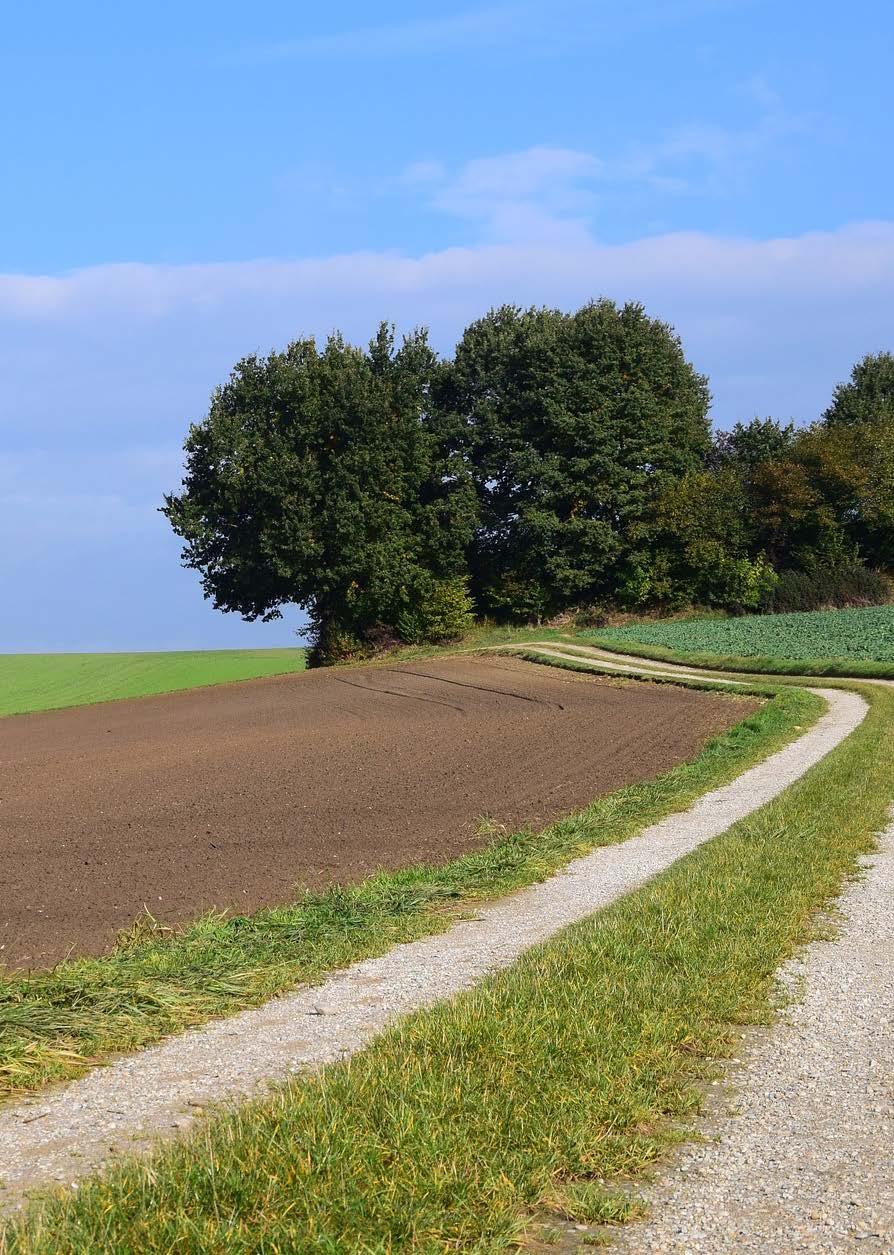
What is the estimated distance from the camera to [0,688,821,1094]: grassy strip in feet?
→ 20.9

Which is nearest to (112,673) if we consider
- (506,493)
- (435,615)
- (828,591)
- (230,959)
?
(435,615)

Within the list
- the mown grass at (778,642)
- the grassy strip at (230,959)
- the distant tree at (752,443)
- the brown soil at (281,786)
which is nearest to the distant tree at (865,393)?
the distant tree at (752,443)

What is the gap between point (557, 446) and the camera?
184 ft

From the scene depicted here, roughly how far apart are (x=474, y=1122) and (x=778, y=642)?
39800 mm

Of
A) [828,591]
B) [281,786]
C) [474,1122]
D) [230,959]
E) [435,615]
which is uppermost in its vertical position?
[828,591]

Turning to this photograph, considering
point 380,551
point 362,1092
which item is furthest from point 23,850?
point 380,551

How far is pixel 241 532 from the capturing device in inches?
1934

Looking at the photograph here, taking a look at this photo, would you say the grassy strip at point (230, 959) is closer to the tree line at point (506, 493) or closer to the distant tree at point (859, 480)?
the tree line at point (506, 493)

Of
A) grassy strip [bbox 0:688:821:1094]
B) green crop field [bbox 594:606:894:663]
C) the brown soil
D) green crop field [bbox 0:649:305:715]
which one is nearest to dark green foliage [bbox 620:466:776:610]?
green crop field [bbox 594:606:894:663]

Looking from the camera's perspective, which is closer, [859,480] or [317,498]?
[317,498]

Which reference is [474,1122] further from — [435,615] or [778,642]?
[435,615]

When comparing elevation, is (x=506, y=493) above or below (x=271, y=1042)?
above

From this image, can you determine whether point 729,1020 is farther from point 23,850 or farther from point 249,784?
point 249,784

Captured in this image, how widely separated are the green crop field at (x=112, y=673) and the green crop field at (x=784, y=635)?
1788 cm
